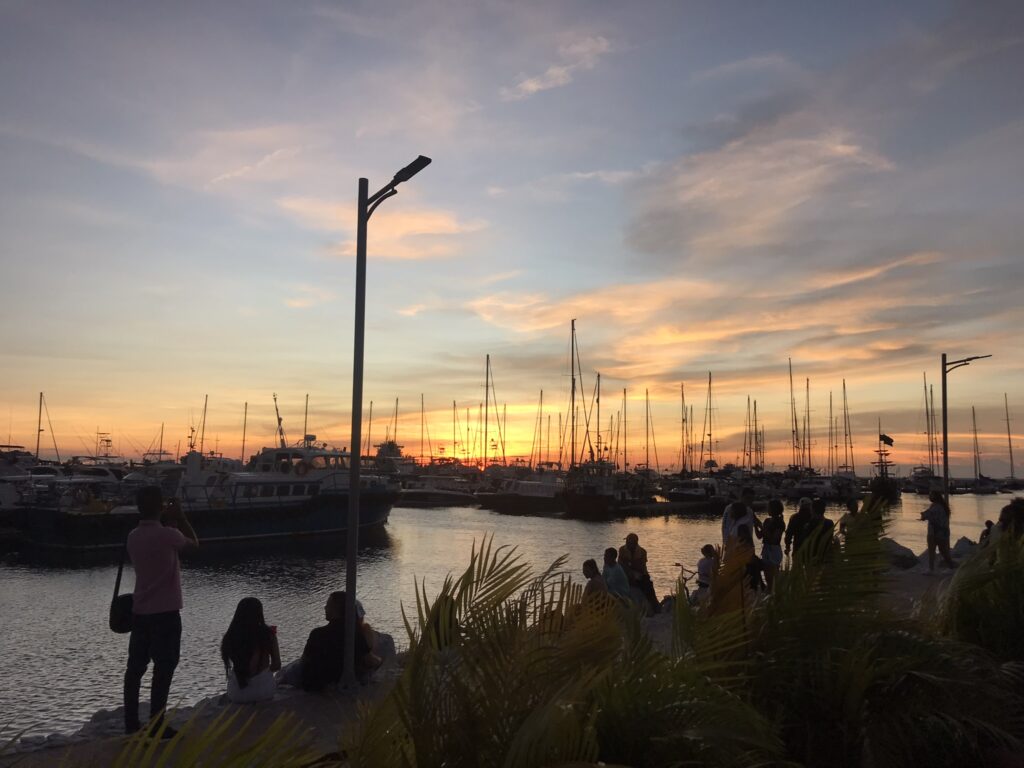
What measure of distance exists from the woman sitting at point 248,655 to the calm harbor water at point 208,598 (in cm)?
284

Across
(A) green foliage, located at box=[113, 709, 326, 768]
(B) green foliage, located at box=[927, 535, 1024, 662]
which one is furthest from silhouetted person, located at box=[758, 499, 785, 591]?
(A) green foliage, located at box=[113, 709, 326, 768]

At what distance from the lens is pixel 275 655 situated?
8.52 metres

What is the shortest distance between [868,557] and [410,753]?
2861mm

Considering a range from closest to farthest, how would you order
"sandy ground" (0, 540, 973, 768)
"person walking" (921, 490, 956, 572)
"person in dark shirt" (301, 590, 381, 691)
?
"sandy ground" (0, 540, 973, 768)
"person in dark shirt" (301, 590, 381, 691)
"person walking" (921, 490, 956, 572)

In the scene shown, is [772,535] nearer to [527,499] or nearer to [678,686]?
[678,686]

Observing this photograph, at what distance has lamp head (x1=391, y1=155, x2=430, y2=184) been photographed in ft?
29.5

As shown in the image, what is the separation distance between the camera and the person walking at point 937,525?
1669cm

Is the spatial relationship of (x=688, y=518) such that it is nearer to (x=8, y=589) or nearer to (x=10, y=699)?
(x=8, y=589)

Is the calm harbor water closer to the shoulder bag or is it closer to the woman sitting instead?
the shoulder bag

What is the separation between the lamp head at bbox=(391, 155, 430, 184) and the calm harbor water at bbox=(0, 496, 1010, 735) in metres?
5.87

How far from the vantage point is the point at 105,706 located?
13.4m

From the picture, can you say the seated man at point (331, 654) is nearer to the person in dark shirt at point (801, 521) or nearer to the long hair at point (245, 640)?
the long hair at point (245, 640)

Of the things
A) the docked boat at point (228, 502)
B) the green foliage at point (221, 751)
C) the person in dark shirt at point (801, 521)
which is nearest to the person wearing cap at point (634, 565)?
the person in dark shirt at point (801, 521)

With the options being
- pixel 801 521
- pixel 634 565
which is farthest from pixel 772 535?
pixel 634 565
